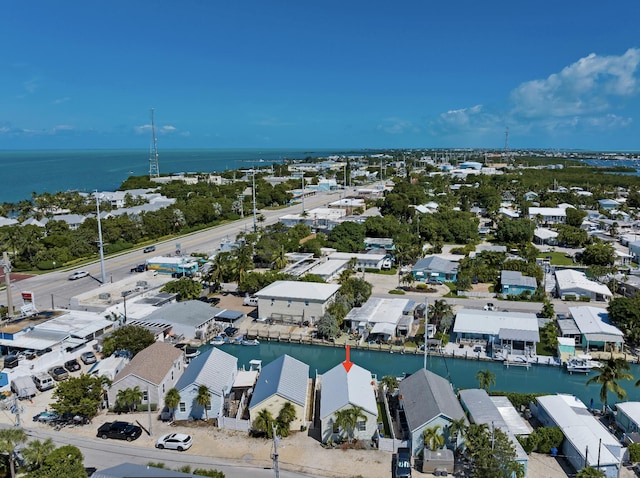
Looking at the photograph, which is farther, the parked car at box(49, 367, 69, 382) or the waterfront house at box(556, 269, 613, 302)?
the waterfront house at box(556, 269, 613, 302)

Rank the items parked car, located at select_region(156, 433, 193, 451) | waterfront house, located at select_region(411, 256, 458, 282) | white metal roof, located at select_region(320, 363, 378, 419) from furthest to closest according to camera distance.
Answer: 1. waterfront house, located at select_region(411, 256, 458, 282)
2. white metal roof, located at select_region(320, 363, 378, 419)
3. parked car, located at select_region(156, 433, 193, 451)

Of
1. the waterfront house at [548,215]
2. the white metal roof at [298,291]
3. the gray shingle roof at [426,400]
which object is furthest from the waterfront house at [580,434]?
the waterfront house at [548,215]

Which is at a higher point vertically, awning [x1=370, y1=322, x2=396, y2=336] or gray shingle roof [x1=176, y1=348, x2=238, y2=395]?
gray shingle roof [x1=176, y1=348, x2=238, y2=395]

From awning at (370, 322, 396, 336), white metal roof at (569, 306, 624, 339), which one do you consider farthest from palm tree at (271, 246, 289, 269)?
white metal roof at (569, 306, 624, 339)

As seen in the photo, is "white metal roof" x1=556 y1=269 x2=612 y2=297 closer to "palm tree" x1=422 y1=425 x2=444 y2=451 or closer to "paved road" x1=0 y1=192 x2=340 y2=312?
"palm tree" x1=422 y1=425 x2=444 y2=451

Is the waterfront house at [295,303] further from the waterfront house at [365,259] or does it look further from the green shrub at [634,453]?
the green shrub at [634,453]
